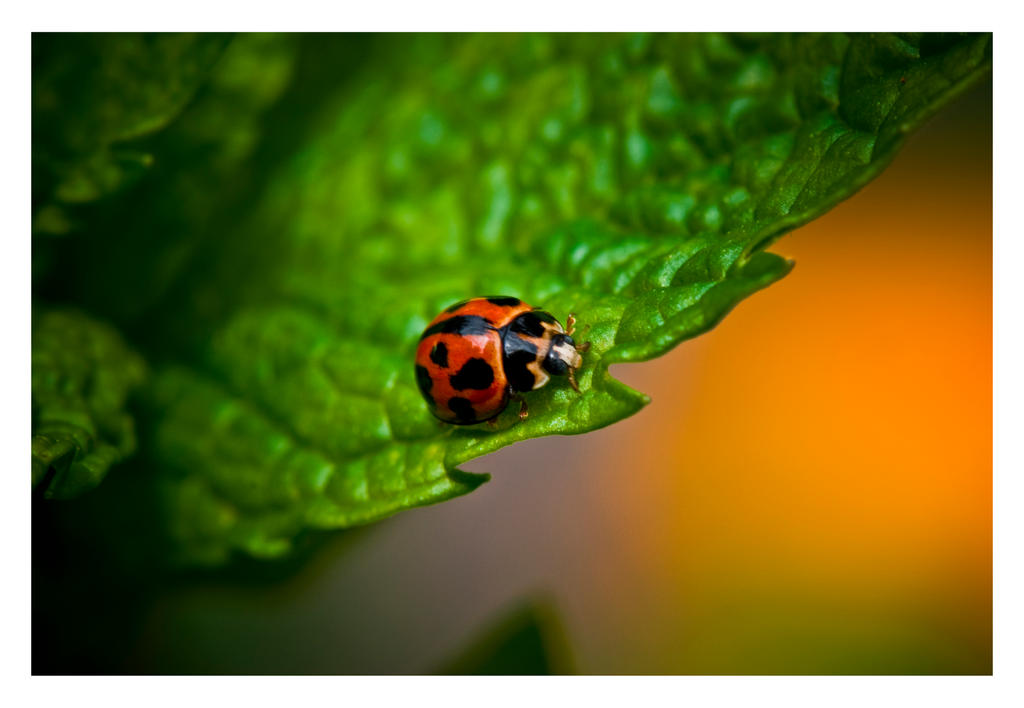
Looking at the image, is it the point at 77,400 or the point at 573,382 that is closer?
the point at 573,382

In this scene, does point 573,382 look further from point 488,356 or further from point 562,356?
point 488,356

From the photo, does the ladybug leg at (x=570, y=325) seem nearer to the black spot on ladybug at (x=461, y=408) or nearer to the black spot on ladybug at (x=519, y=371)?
the black spot on ladybug at (x=519, y=371)

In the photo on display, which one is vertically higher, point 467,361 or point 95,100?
point 95,100

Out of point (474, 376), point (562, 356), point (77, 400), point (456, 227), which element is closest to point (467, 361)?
point (474, 376)

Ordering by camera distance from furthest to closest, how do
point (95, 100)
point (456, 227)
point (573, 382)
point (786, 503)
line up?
point (786, 503) → point (456, 227) → point (95, 100) → point (573, 382)

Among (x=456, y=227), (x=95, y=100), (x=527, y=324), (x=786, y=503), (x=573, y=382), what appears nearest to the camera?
(x=573, y=382)

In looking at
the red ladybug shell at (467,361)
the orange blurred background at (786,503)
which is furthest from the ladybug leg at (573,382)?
the orange blurred background at (786,503)

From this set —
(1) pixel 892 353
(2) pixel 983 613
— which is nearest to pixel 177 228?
(1) pixel 892 353
